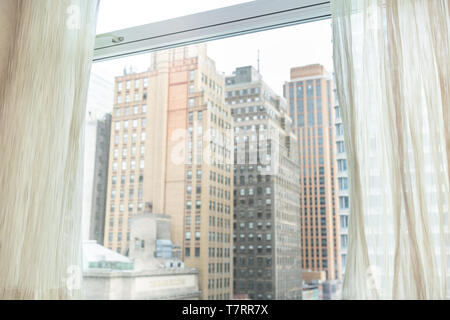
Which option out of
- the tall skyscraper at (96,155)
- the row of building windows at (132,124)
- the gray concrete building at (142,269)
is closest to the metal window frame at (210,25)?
the tall skyscraper at (96,155)

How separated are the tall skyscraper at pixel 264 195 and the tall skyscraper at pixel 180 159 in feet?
0.14

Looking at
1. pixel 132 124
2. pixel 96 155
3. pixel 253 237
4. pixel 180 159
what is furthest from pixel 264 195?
pixel 96 155

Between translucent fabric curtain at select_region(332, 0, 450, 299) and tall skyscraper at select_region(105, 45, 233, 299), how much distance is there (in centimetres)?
51

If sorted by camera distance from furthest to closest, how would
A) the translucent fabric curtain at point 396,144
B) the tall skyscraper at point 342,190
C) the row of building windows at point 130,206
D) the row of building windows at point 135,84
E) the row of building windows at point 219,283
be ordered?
the row of building windows at point 135,84 < the row of building windows at point 130,206 < the row of building windows at point 219,283 < the tall skyscraper at point 342,190 < the translucent fabric curtain at point 396,144

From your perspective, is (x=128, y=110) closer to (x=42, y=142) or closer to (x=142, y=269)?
(x=42, y=142)

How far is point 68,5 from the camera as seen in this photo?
4.98 feet

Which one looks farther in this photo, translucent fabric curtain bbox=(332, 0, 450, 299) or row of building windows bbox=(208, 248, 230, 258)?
row of building windows bbox=(208, 248, 230, 258)

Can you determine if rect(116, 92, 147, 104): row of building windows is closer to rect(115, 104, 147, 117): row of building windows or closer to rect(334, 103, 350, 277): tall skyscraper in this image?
rect(115, 104, 147, 117): row of building windows

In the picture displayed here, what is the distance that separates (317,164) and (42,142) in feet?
3.08

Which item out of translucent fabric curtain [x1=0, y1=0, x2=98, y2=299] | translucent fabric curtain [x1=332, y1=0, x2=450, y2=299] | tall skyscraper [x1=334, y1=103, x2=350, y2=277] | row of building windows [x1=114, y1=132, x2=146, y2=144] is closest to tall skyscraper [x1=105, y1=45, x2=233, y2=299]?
row of building windows [x1=114, y1=132, x2=146, y2=144]

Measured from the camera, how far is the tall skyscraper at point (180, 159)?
1.46m

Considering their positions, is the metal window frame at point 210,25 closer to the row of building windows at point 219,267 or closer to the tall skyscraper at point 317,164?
the tall skyscraper at point 317,164

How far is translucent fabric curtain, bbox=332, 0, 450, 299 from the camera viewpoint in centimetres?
98

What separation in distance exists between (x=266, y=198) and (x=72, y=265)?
68 cm
